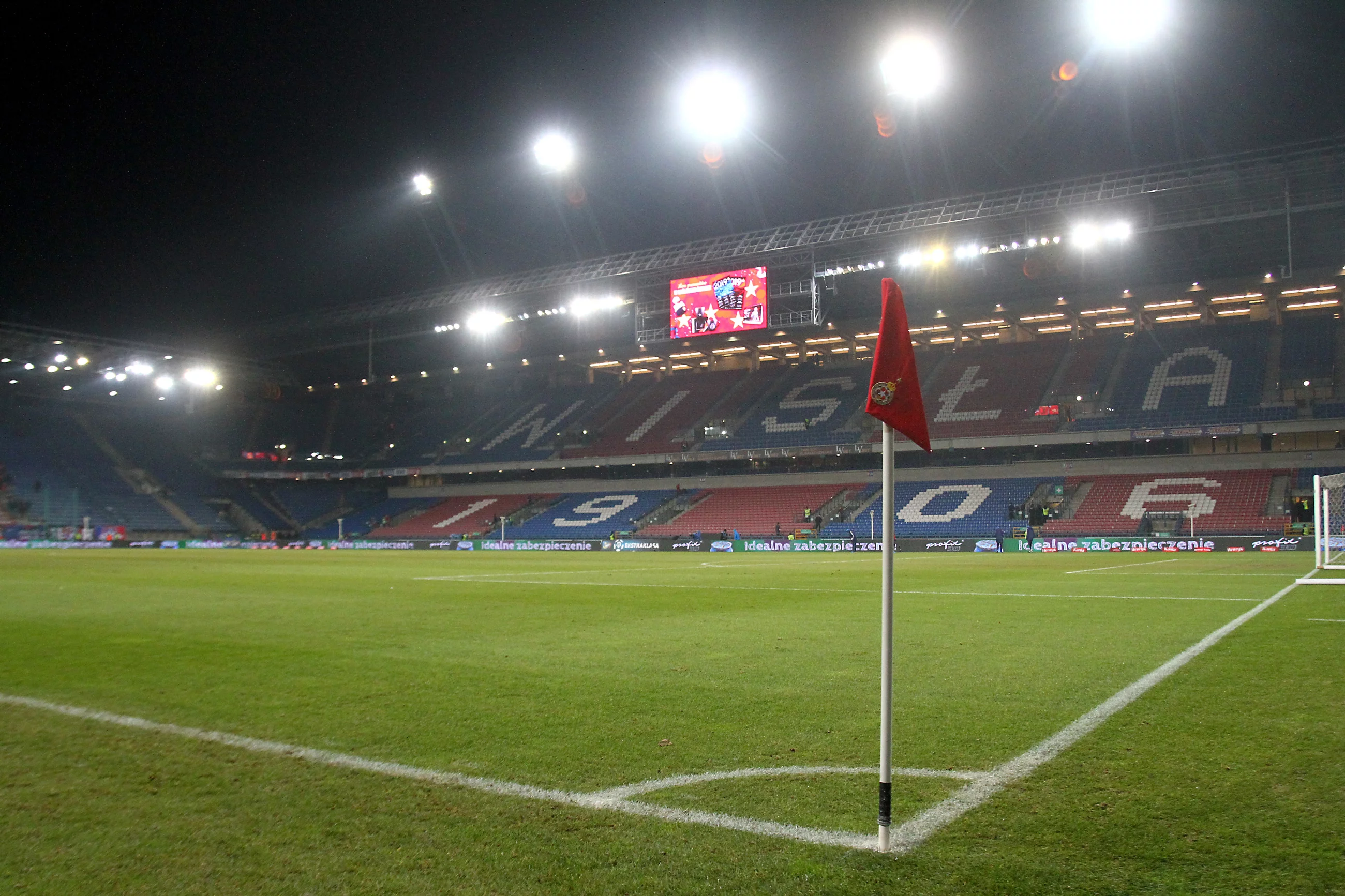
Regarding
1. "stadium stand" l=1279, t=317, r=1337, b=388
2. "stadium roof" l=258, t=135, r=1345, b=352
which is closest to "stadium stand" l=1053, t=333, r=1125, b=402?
"stadium stand" l=1279, t=317, r=1337, b=388

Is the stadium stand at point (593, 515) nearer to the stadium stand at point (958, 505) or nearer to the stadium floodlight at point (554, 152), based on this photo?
the stadium stand at point (958, 505)

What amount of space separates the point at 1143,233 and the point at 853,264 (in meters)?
10.8

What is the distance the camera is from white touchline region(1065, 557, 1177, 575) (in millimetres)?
18562

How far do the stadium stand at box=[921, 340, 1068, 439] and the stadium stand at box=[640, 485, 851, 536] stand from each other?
22.9 ft

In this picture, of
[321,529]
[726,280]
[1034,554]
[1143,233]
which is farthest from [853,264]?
[321,529]

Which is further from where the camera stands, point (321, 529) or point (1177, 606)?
point (321, 529)

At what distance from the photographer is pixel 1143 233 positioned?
30500 mm

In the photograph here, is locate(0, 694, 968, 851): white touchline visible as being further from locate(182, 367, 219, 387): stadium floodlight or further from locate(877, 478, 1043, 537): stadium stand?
locate(182, 367, 219, 387): stadium floodlight

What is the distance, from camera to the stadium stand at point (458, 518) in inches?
2016

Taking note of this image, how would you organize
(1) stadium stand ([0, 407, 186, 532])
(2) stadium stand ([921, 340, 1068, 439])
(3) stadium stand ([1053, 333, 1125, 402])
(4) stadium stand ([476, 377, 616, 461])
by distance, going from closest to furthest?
(2) stadium stand ([921, 340, 1068, 439]) < (3) stadium stand ([1053, 333, 1125, 402]) < (1) stadium stand ([0, 407, 186, 532]) < (4) stadium stand ([476, 377, 616, 461])

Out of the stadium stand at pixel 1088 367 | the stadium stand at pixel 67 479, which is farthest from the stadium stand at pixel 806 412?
the stadium stand at pixel 67 479

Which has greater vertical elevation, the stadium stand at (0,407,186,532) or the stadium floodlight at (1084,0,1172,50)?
the stadium floodlight at (1084,0,1172,50)

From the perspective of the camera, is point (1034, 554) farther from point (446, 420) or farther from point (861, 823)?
point (446, 420)

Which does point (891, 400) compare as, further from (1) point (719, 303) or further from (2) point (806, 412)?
(2) point (806, 412)
